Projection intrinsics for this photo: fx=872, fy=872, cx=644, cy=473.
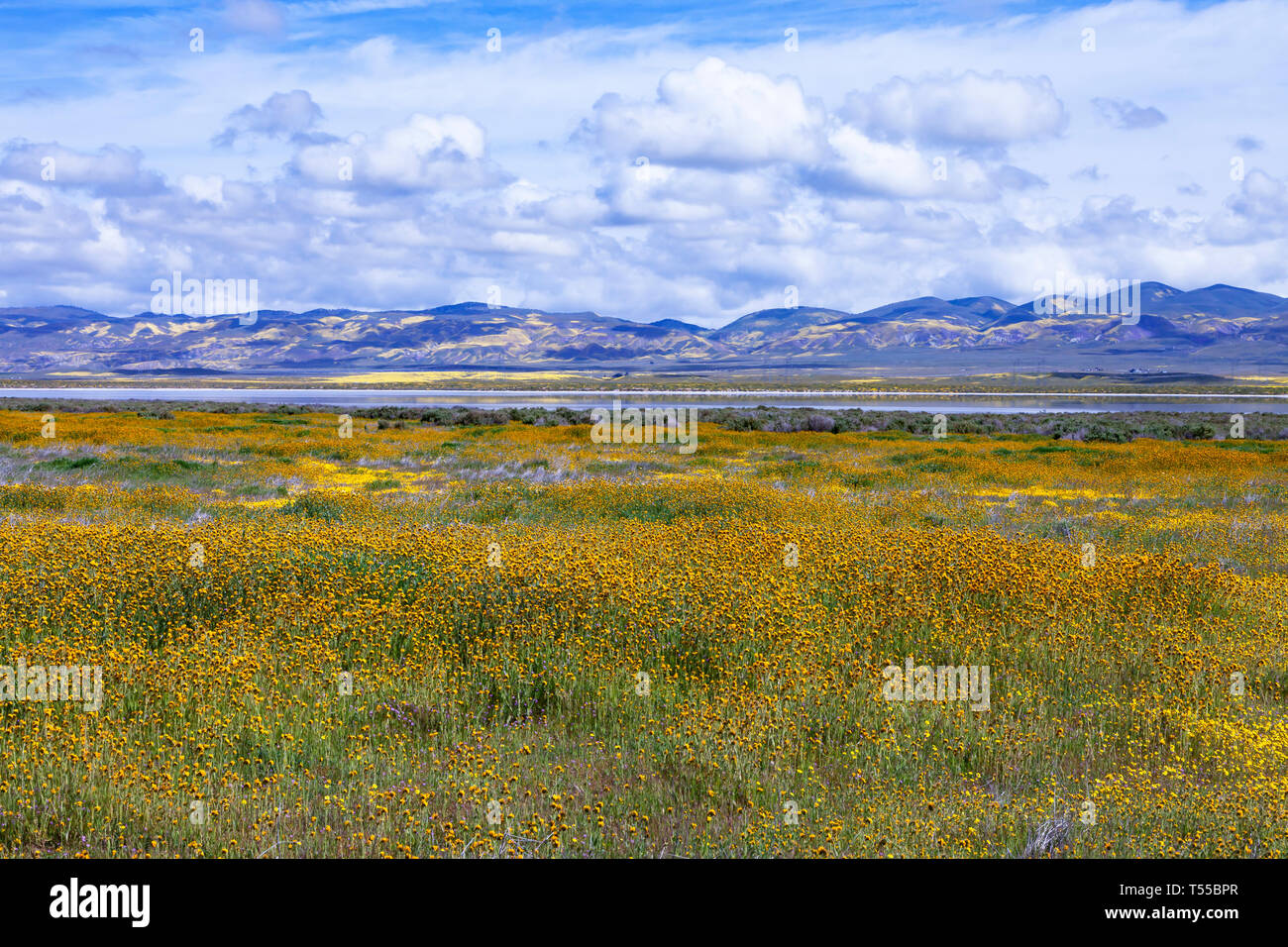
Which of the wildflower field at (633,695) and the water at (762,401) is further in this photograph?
the water at (762,401)

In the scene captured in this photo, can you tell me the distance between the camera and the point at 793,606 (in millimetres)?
8039

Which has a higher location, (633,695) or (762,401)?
(762,401)

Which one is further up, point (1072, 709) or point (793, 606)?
point (793, 606)

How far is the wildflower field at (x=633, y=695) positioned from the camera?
460cm

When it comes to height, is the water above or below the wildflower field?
above

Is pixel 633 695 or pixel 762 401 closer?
pixel 633 695

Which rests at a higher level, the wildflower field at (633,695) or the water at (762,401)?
the water at (762,401)

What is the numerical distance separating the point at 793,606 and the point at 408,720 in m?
3.65

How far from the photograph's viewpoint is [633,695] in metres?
6.52

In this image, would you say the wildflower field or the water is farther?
the water

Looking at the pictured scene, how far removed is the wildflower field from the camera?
4.60m
